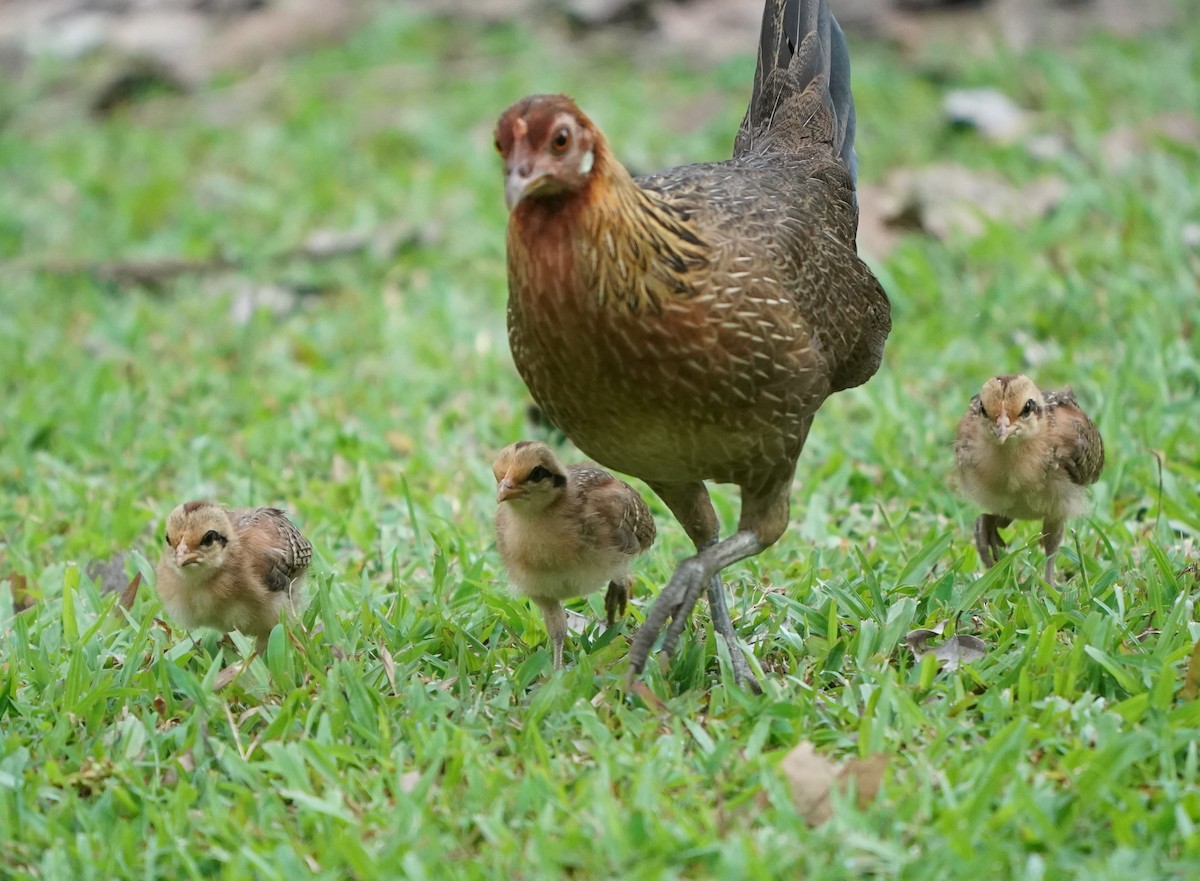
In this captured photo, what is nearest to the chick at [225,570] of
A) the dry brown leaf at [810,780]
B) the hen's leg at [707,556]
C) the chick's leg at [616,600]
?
the chick's leg at [616,600]

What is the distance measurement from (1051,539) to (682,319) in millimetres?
1887

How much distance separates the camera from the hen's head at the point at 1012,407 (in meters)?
4.99

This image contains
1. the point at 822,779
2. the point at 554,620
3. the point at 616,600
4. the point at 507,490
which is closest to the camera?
the point at 822,779

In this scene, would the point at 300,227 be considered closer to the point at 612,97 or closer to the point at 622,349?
the point at 612,97

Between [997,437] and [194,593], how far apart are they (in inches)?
108

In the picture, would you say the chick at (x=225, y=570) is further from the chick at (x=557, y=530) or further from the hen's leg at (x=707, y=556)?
the hen's leg at (x=707, y=556)

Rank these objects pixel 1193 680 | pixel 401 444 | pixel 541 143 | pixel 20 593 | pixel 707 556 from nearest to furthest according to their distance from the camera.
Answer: pixel 541 143 < pixel 1193 680 < pixel 707 556 < pixel 20 593 < pixel 401 444

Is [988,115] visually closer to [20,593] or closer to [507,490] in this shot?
[507,490]

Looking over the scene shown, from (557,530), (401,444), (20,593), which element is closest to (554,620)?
(557,530)

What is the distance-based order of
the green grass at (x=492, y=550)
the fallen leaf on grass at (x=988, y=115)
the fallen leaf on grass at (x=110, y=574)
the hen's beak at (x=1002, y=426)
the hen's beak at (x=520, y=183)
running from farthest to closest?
the fallen leaf on grass at (x=988, y=115)
the fallen leaf on grass at (x=110, y=574)
the hen's beak at (x=1002, y=426)
the hen's beak at (x=520, y=183)
the green grass at (x=492, y=550)

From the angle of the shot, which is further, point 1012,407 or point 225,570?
point 1012,407

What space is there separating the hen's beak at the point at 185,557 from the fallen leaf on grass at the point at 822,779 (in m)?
2.03

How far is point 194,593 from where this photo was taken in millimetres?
4770

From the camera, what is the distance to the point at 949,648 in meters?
4.54
